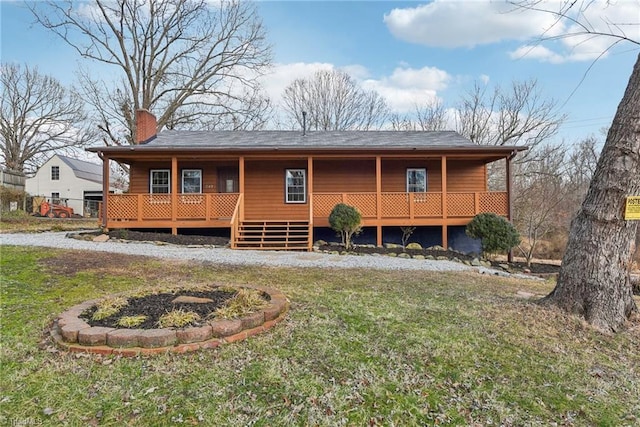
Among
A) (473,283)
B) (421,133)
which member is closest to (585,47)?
(473,283)

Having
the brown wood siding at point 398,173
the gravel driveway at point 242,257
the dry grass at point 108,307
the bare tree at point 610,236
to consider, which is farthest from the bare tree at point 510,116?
the dry grass at point 108,307

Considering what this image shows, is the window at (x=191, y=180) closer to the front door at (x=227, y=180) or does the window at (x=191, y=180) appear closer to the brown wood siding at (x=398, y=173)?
the front door at (x=227, y=180)

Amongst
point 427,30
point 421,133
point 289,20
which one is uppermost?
point 289,20

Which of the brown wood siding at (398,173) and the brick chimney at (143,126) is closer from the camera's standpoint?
the brown wood siding at (398,173)

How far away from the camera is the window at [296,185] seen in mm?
13102

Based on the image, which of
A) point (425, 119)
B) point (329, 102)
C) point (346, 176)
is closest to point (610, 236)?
point (346, 176)

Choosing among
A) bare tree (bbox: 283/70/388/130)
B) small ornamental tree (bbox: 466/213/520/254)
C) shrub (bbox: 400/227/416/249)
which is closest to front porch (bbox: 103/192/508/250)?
shrub (bbox: 400/227/416/249)

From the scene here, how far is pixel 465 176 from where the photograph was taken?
43.8ft

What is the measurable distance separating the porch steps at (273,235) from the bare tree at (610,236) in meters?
7.22

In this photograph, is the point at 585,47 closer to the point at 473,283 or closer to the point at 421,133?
the point at 473,283

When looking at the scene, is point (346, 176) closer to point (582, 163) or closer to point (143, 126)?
point (143, 126)

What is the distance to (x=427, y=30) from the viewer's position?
10.3m

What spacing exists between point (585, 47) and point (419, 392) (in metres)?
4.59

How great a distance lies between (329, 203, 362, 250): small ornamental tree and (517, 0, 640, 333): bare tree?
6.72m
